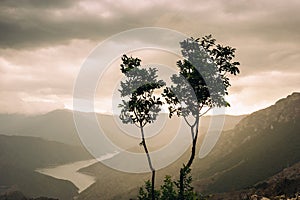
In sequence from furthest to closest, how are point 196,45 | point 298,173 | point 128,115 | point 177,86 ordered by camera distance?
point 298,173 < point 128,115 < point 177,86 < point 196,45

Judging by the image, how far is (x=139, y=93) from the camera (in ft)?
118

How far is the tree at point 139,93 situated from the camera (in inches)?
1400

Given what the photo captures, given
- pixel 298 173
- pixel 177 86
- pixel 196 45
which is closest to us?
pixel 196 45

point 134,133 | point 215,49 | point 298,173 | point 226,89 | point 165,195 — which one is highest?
point 215,49

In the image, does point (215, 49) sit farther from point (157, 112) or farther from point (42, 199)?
point (42, 199)

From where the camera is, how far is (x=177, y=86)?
3425 centimetres

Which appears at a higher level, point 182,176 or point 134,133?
point 134,133

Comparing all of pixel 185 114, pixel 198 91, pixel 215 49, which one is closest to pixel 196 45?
pixel 215 49

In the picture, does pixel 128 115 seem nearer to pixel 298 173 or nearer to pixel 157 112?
pixel 157 112

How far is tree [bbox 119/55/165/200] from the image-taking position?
35.6m

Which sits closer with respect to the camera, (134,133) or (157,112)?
(157,112)

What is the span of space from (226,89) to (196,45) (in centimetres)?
542

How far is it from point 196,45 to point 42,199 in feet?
627

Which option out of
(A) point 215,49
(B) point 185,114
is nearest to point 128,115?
(B) point 185,114
